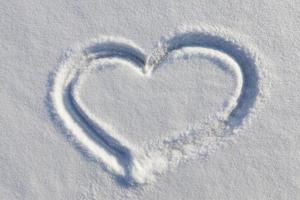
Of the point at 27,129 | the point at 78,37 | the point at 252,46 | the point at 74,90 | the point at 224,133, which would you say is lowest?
the point at 27,129

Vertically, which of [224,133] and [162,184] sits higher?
[224,133]

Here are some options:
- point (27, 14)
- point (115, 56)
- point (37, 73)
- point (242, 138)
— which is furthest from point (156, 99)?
point (27, 14)

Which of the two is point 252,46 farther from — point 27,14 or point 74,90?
point 27,14

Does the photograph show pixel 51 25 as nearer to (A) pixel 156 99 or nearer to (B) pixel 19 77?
(B) pixel 19 77
